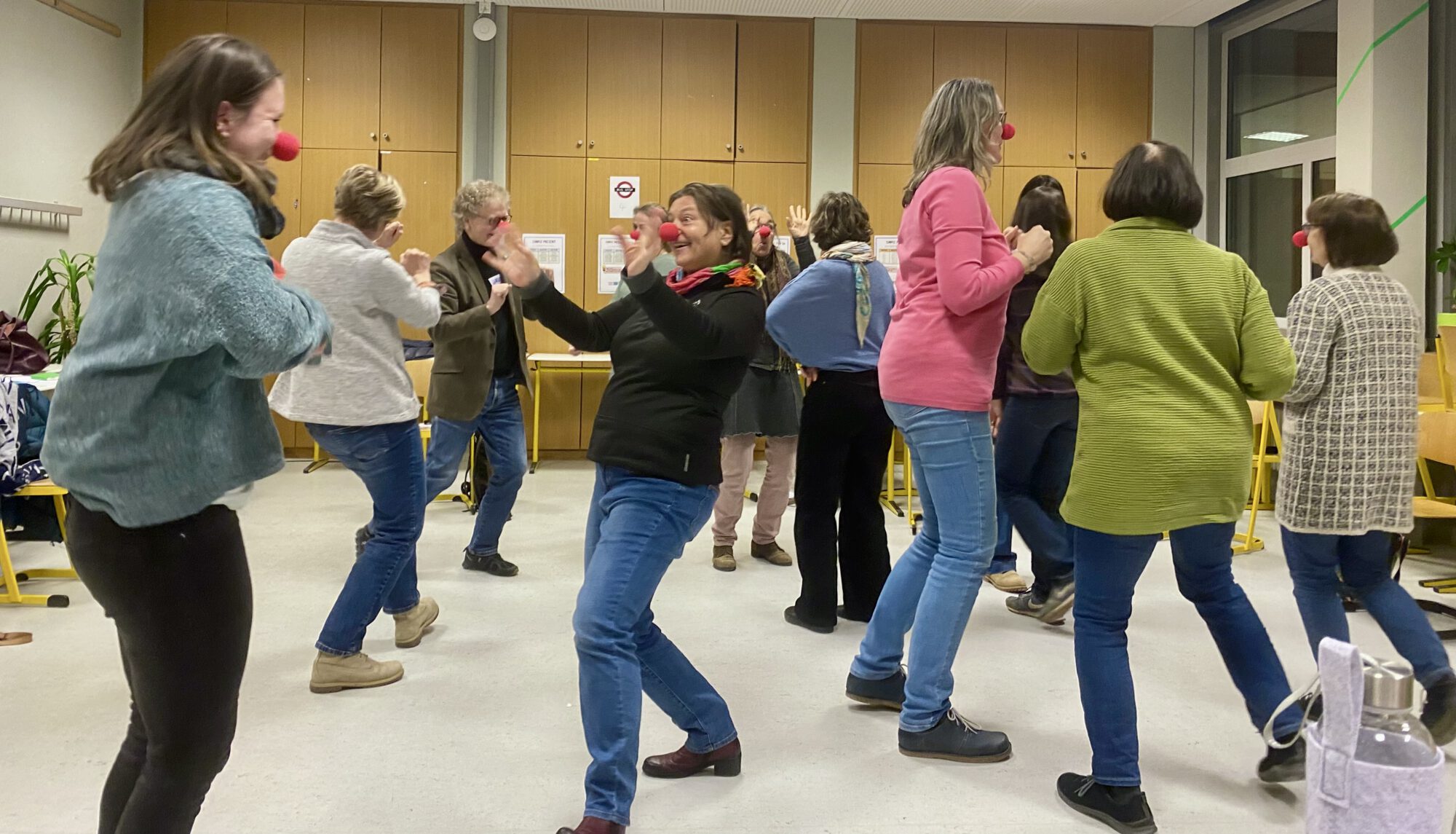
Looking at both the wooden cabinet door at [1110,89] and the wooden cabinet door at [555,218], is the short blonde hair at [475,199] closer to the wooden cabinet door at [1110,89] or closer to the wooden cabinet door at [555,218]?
the wooden cabinet door at [555,218]

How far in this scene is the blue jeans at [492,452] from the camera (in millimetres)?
3723

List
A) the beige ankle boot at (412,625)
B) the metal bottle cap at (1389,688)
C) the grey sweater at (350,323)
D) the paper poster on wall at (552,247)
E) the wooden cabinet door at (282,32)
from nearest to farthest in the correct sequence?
1. the metal bottle cap at (1389,688)
2. the grey sweater at (350,323)
3. the beige ankle boot at (412,625)
4. the wooden cabinet door at (282,32)
5. the paper poster on wall at (552,247)

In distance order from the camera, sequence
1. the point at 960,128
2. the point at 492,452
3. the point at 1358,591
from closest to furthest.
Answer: the point at 960,128
the point at 1358,591
the point at 492,452

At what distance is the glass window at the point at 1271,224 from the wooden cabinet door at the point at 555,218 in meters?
4.56

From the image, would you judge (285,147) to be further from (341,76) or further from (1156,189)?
(341,76)

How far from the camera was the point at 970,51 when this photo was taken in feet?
24.7

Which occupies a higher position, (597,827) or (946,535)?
(946,535)

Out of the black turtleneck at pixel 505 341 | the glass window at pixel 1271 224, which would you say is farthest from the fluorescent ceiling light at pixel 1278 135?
the black turtleneck at pixel 505 341

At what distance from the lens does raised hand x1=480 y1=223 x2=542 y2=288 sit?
1944mm

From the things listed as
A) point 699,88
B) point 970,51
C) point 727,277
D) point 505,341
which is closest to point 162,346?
point 727,277

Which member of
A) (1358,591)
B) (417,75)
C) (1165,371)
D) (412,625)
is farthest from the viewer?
(417,75)

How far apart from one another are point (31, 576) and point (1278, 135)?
733 centimetres

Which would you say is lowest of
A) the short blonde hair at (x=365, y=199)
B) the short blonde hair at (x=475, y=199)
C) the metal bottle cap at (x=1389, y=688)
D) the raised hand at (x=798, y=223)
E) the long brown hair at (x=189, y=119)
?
the metal bottle cap at (x=1389, y=688)

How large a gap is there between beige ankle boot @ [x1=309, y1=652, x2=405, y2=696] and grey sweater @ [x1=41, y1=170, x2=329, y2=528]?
154 centimetres
